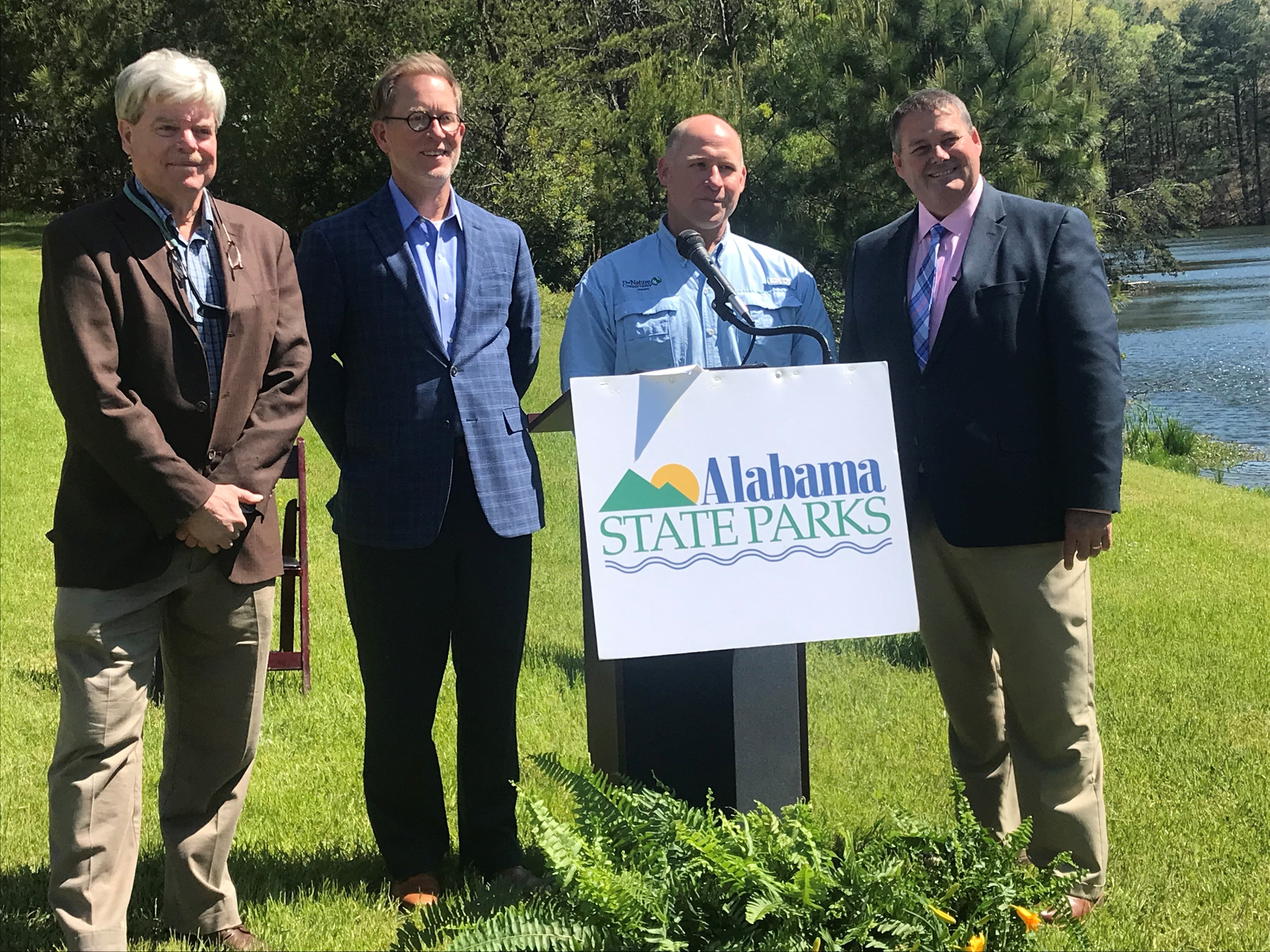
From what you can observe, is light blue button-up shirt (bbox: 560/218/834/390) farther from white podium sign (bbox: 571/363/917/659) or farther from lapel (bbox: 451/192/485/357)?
white podium sign (bbox: 571/363/917/659)

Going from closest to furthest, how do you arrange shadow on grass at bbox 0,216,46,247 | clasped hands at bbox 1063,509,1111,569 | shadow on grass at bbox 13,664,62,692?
clasped hands at bbox 1063,509,1111,569, shadow on grass at bbox 13,664,62,692, shadow on grass at bbox 0,216,46,247

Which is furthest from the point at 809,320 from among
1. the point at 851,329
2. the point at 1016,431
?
the point at 1016,431

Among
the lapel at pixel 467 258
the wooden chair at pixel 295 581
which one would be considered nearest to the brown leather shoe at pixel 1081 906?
the lapel at pixel 467 258

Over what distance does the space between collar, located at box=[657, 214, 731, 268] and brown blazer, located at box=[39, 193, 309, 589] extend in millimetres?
1049

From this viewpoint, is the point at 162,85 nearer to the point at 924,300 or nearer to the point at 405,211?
the point at 405,211

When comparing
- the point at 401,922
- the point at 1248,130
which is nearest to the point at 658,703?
the point at 401,922

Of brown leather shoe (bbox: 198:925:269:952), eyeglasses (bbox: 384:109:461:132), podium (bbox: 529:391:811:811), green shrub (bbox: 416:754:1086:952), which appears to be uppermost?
eyeglasses (bbox: 384:109:461:132)

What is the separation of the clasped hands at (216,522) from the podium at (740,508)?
81cm

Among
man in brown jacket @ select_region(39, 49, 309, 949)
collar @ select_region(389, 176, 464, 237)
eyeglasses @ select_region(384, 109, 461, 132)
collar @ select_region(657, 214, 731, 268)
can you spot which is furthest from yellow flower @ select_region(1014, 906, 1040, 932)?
eyeglasses @ select_region(384, 109, 461, 132)

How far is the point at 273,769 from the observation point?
15.1 feet

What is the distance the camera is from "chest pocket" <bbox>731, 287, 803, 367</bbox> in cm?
328

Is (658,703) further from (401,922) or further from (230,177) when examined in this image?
(230,177)

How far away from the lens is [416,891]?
3.38 m

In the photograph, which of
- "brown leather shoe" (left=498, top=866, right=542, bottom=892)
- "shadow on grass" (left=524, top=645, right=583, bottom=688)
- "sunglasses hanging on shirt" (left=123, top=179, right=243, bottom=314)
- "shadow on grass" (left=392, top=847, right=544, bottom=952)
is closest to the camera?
"sunglasses hanging on shirt" (left=123, top=179, right=243, bottom=314)
